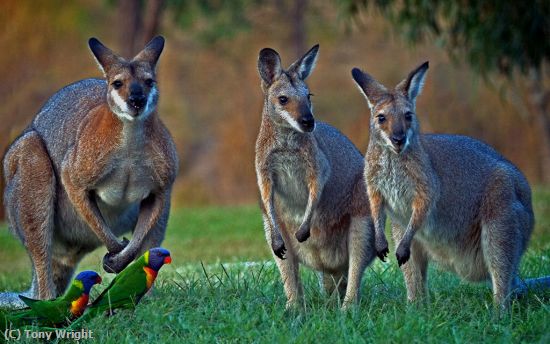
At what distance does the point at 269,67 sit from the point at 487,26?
17.7 feet

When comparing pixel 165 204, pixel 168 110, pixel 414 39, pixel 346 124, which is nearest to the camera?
pixel 165 204

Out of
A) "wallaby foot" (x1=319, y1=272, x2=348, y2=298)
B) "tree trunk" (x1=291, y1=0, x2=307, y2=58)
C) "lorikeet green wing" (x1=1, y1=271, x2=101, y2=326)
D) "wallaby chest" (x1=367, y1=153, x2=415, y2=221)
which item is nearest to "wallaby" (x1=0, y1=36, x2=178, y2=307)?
"lorikeet green wing" (x1=1, y1=271, x2=101, y2=326)

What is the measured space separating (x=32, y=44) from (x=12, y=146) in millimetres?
13886

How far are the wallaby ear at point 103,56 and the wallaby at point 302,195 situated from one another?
0.91 meters

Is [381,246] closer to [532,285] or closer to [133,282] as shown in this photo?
[532,285]

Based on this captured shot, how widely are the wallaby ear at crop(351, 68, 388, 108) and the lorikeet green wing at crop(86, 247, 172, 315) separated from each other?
5.01 feet

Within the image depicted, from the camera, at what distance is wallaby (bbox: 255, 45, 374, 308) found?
546 centimetres

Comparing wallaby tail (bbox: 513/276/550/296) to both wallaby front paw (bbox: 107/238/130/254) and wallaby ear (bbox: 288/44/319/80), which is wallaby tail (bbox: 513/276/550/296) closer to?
wallaby ear (bbox: 288/44/319/80)

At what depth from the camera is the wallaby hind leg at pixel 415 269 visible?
551cm

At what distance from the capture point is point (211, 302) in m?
5.30

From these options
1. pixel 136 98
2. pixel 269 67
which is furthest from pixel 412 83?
pixel 136 98

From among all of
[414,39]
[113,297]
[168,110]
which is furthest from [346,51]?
[113,297]


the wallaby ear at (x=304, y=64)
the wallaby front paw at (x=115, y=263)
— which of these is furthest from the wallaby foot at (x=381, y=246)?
the wallaby front paw at (x=115, y=263)

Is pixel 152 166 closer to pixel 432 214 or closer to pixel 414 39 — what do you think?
pixel 432 214
